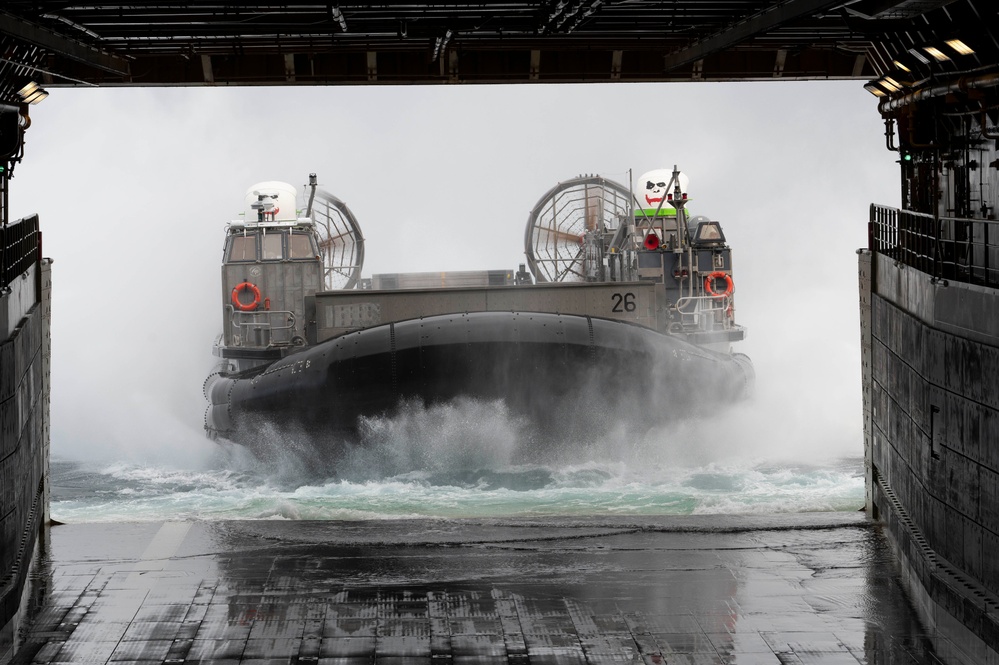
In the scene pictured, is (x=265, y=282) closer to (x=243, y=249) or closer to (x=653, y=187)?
(x=243, y=249)

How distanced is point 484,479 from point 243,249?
536cm

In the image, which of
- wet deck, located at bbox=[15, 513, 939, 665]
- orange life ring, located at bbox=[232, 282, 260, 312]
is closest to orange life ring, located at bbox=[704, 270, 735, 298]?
orange life ring, located at bbox=[232, 282, 260, 312]

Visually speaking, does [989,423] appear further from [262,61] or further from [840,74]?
[262,61]

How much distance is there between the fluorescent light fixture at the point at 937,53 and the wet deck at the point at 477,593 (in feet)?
13.0

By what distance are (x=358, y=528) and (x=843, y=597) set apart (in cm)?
453

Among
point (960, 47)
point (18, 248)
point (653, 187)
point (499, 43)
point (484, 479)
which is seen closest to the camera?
point (960, 47)

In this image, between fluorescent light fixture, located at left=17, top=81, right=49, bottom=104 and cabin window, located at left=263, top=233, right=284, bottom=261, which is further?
cabin window, located at left=263, top=233, right=284, bottom=261

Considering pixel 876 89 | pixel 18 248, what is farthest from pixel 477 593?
pixel 876 89

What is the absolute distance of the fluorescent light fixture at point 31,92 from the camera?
12.0 m

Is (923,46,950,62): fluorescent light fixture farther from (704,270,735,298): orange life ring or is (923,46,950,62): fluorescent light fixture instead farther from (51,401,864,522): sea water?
(704,270,735,298): orange life ring

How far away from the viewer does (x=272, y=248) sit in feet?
62.4

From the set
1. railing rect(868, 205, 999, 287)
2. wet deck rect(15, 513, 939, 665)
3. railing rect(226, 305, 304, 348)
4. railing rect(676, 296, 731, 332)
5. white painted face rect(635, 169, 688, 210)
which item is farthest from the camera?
white painted face rect(635, 169, 688, 210)

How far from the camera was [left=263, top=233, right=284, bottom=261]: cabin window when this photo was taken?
1898 cm

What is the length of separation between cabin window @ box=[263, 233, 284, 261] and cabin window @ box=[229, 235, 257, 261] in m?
0.16
